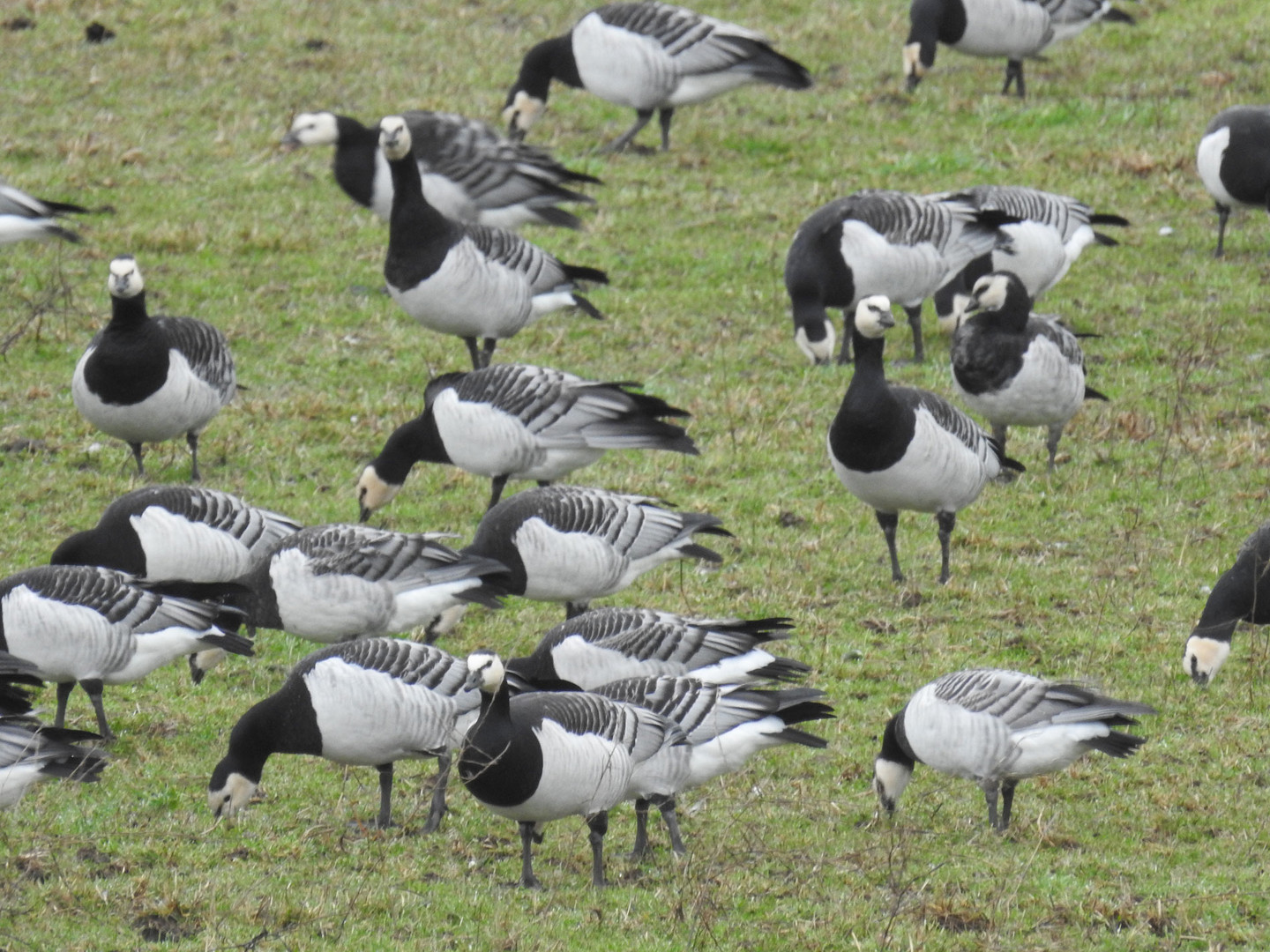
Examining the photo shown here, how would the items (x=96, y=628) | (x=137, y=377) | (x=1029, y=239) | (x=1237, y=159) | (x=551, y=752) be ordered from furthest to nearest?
(x=1237, y=159) → (x=1029, y=239) → (x=137, y=377) → (x=96, y=628) → (x=551, y=752)

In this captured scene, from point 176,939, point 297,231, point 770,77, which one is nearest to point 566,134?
point 770,77

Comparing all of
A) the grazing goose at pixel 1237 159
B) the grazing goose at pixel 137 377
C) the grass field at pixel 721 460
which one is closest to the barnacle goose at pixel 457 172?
the grass field at pixel 721 460

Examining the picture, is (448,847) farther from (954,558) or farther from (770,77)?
(770,77)

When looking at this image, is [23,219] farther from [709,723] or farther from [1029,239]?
[709,723]

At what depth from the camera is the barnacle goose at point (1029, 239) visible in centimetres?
1371

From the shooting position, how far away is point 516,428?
10.8 meters

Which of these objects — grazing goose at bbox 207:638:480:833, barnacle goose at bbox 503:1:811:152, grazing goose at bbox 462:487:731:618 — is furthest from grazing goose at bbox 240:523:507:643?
barnacle goose at bbox 503:1:811:152

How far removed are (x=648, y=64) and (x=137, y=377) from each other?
7.80 m

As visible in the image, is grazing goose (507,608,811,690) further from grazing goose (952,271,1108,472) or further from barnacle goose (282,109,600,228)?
barnacle goose (282,109,600,228)

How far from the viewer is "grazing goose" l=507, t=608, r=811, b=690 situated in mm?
8219

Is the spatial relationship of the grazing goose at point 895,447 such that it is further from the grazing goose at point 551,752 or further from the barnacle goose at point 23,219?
the barnacle goose at point 23,219

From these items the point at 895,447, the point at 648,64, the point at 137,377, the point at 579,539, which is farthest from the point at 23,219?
the point at 895,447

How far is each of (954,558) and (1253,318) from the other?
16.3 feet

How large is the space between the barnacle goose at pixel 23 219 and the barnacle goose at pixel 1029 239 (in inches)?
→ 283
